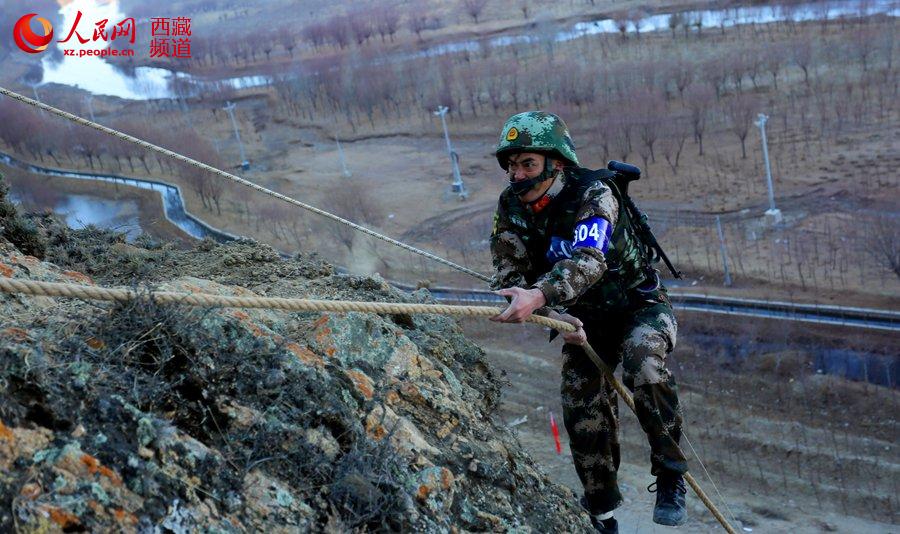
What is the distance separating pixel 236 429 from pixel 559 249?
2.40 m

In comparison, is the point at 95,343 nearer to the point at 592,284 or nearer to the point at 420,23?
the point at 592,284

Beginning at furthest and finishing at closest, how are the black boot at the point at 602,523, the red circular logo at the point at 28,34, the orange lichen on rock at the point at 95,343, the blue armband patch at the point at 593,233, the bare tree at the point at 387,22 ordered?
1. the bare tree at the point at 387,22
2. the red circular logo at the point at 28,34
3. the black boot at the point at 602,523
4. the blue armband patch at the point at 593,233
5. the orange lichen on rock at the point at 95,343

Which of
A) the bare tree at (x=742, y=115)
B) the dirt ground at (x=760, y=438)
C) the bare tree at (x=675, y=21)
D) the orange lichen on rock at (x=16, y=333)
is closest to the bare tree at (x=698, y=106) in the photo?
the bare tree at (x=742, y=115)

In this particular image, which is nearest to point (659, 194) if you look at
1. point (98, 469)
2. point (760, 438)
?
point (760, 438)

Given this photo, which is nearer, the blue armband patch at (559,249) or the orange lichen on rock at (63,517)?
the orange lichen on rock at (63,517)

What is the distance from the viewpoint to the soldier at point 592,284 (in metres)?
5.77

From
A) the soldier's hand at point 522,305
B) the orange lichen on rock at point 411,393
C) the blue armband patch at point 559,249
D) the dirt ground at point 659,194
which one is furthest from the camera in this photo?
the dirt ground at point 659,194

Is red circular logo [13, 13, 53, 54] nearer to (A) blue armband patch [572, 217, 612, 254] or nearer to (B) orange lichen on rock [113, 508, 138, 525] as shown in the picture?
(A) blue armband patch [572, 217, 612, 254]

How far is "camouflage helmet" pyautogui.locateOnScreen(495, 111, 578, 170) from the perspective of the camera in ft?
19.0

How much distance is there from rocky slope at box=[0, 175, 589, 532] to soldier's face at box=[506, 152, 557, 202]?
1.49 m

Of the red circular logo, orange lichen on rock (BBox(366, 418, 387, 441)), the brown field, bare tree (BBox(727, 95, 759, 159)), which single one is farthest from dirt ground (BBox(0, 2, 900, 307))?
orange lichen on rock (BBox(366, 418, 387, 441))

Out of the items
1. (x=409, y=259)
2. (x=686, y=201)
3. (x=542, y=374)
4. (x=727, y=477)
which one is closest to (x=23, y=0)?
(x=409, y=259)

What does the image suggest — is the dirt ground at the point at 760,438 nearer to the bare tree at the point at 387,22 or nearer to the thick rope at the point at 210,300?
the thick rope at the point at 210,300

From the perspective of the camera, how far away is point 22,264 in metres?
6.62
